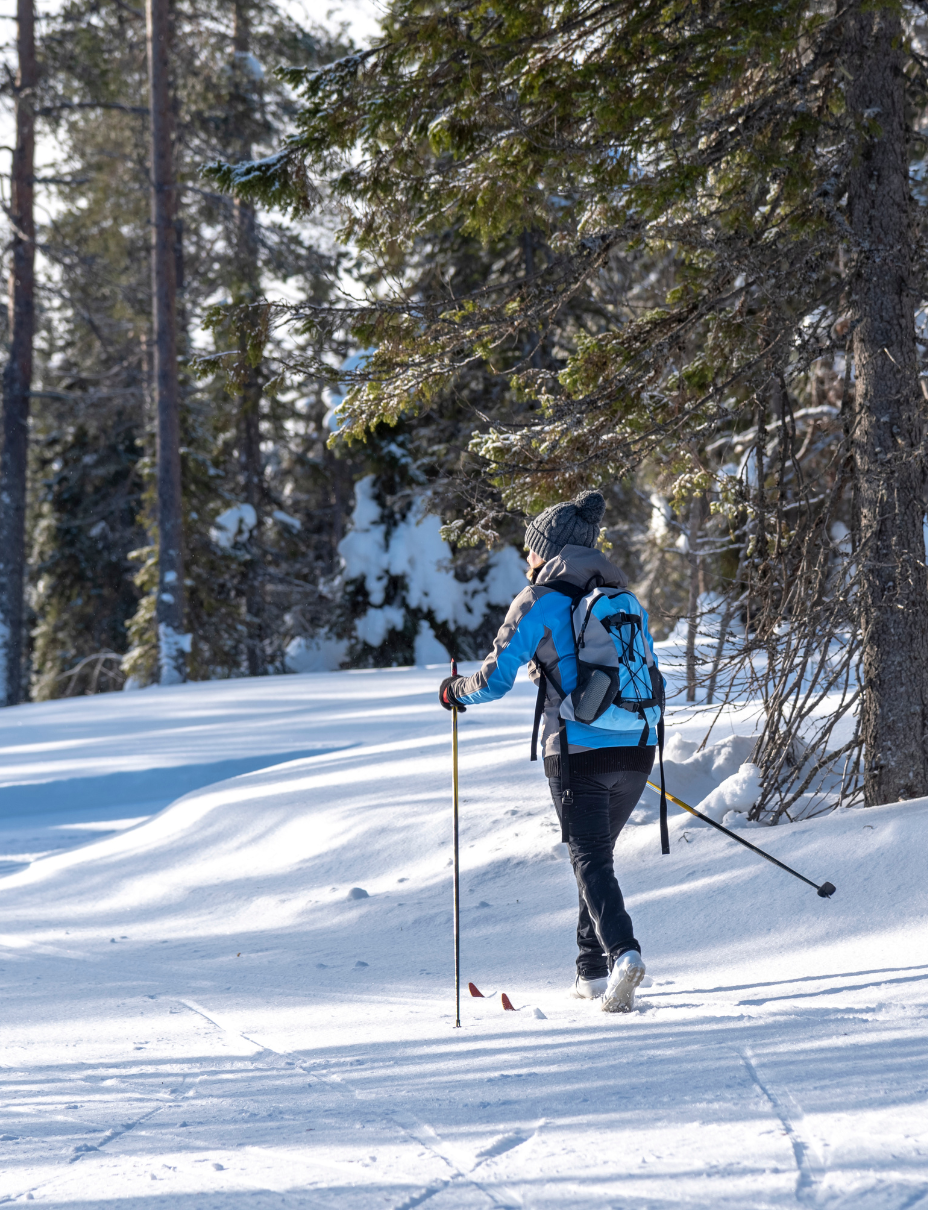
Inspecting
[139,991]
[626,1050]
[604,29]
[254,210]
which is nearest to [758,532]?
[604,29]

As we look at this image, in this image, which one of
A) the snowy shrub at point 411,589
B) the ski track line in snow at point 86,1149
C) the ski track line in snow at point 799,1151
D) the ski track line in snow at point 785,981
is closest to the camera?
the ski track line in snow at point 799,1151

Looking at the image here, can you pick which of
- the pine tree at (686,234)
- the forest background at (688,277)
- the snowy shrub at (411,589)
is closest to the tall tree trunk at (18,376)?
the snowy shrub at (411,589)

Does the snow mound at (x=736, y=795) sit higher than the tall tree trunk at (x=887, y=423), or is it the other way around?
the tall tree trunk at (x=887, y=423)

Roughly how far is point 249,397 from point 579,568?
61.1 ft

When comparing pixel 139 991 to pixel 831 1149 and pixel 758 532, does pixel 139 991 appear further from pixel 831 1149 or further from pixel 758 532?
pixel 758 532

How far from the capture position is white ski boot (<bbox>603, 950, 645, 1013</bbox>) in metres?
4.13

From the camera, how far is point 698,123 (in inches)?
232

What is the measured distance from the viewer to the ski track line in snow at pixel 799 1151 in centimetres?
256

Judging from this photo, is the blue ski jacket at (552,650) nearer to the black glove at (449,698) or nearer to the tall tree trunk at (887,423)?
the black glove at (449,698)

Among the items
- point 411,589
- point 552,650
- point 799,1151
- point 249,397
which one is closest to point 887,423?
point 552,650

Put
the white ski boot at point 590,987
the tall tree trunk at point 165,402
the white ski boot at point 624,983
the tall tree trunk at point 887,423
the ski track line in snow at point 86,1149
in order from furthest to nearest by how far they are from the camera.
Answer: the tall tree trunk at point 165,402
the tall tree trunk at point 887,423
the white ski boot at point 590,987
the white ski boot at point 624,983
the ski track line in snow at point 86,1149

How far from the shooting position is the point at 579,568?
431cm

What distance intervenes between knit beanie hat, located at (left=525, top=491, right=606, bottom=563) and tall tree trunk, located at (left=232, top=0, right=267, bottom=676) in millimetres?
12532

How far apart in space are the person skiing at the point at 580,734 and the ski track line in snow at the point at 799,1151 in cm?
100
